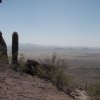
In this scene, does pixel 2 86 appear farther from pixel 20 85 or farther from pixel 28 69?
pixel 28 69

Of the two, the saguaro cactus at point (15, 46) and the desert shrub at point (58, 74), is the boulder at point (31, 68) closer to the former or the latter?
the desert shrub at point (58, 74)

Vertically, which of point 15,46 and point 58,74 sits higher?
point 15,46

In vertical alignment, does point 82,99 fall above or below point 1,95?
below

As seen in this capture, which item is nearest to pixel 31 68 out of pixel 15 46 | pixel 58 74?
pixel 15 46

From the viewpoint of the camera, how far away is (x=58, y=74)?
14.8 meters

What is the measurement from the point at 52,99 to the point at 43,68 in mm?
6674

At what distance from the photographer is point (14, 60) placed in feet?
54.7

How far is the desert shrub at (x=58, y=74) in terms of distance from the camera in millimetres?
14695

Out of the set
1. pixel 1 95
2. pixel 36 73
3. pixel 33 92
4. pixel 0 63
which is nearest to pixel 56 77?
pixel 36 73

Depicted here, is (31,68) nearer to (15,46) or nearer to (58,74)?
(15,46)

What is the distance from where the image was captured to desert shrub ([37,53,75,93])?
14.7m

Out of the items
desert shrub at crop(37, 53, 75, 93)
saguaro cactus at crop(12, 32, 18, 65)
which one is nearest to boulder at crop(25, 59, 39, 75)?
desert shrub at crop(37, 53, 75, 93)

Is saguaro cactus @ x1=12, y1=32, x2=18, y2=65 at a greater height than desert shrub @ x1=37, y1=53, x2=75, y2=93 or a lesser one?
greater

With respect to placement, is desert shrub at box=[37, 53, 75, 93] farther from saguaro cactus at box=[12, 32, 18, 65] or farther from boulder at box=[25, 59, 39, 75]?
saguaro cactus at box=[12, 32, 18, 65]
